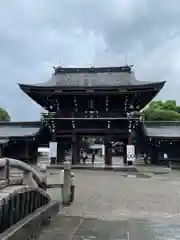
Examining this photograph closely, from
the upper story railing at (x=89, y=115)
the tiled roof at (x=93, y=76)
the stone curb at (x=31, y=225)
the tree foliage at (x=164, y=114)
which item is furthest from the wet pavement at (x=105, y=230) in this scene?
the tree foliage at (x=164, y=114)

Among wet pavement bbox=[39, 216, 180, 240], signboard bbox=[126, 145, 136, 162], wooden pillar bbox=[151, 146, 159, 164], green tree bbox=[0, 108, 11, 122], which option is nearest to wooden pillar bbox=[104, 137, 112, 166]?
signboard bbox=[126, 145, 136, 162]

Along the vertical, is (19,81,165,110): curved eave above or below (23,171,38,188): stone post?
above

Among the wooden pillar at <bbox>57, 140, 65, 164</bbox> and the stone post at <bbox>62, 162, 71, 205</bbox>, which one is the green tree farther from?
the stone post at <bbox>62, 162, 71, 205</bbox>

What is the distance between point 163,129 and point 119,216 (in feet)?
76.2

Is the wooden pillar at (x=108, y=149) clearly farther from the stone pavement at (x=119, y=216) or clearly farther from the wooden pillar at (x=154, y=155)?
the stone pavement at (x=119, y=216)

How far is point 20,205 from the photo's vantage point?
17.5 feet

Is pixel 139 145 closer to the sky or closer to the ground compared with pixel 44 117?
closer to the ground

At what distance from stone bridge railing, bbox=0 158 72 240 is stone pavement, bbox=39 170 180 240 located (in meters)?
0.38

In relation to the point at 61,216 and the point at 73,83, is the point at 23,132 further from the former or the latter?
the point at 61,216

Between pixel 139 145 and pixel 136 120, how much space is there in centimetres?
705

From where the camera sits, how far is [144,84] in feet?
83.8

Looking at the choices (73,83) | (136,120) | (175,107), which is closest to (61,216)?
(136,120)

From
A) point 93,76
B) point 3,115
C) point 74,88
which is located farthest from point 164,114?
point 74,88

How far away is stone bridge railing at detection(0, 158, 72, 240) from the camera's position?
4508 millimetres
